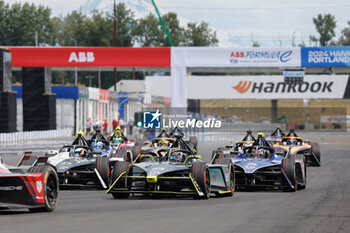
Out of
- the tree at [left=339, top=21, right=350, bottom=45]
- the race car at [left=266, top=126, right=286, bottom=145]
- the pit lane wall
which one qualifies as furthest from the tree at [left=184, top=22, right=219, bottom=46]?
the race car at [left=266, top=126, right=286, bottom=145]

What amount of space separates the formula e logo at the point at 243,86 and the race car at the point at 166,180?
40.4m

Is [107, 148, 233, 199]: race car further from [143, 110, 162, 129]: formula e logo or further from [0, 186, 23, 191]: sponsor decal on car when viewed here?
[143, 110, 162, 129]: formula e logo

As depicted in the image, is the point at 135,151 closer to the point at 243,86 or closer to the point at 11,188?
the point at 11,188

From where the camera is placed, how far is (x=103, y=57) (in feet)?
136

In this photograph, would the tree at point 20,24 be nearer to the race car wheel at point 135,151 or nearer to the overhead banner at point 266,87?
the overhead banner at point 266,87

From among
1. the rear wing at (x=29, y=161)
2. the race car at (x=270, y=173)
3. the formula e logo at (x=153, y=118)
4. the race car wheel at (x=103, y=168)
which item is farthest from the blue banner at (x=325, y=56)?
the rear wing at (x=29, y=161)

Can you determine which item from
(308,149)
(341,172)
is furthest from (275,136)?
(341,172)

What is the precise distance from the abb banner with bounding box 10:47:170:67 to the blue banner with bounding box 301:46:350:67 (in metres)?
7.52

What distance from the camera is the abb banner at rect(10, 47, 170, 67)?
41.3 metres

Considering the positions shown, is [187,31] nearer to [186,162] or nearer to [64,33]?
[64,33]

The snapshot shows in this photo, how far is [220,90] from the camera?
189ft

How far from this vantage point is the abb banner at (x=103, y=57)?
136 feet

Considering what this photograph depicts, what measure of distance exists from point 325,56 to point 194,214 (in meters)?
30.8

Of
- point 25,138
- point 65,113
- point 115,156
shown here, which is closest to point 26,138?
point 25,138
